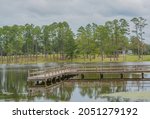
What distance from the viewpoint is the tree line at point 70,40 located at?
122 meters

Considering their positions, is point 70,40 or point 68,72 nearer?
point 68,72

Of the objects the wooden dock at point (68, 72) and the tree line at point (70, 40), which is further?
the tree line at point (70, 40)

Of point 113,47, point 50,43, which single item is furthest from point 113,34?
point 50,43

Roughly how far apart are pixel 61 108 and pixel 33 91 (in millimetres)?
25802

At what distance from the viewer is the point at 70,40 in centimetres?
12962

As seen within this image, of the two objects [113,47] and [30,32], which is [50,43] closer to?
[30,32]

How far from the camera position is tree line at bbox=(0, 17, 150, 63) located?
121625 millimetres

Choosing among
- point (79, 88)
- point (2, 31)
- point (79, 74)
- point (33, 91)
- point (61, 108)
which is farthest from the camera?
point (2, 31)

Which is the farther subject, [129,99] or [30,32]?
[30,32]

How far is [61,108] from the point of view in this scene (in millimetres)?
14180

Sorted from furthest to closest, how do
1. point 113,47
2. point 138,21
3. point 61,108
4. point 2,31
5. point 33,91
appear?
point 2,31, point 138,21, point 113,47, point 33,91, point 61,108

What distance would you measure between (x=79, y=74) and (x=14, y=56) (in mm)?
91347

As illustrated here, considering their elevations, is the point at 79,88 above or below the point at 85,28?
below

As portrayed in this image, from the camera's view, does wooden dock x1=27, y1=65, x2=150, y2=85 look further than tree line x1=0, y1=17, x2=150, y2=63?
No
